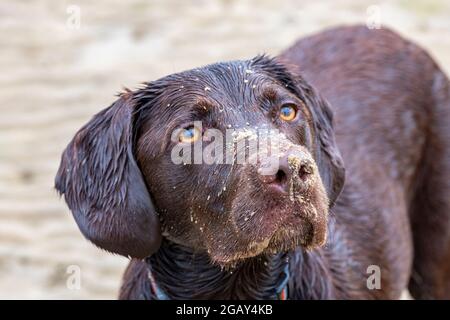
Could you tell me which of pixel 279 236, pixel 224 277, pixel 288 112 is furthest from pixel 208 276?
pixel 288 112

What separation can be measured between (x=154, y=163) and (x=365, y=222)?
1582 mm

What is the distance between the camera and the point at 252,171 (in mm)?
3605

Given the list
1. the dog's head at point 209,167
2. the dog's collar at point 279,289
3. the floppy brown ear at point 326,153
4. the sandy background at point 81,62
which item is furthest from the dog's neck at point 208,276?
the sandy background at point 81,62

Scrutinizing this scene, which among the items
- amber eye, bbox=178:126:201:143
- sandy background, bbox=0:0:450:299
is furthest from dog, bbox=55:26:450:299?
sandy background, bbox=0:0:450:299

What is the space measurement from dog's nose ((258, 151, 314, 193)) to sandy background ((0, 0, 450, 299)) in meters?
3.27

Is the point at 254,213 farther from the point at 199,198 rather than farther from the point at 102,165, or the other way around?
the point at 102,165

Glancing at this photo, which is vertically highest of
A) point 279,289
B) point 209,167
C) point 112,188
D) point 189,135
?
point 189,135

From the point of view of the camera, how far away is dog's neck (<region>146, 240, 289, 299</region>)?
4309 mm

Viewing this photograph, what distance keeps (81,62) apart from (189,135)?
5.67 m

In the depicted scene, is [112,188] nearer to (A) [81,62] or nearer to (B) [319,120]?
(B) [319,120]

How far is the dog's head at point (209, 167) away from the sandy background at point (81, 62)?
2579mm

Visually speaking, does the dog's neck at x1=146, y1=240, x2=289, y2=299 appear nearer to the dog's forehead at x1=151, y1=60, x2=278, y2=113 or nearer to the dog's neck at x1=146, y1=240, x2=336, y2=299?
the dog's neck at x1=146, y1=240, x2=336, y2=299

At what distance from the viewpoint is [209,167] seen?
3844mm

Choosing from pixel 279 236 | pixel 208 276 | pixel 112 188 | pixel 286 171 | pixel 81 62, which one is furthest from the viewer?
pixel 81 62
